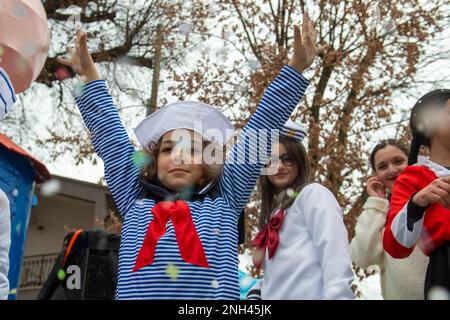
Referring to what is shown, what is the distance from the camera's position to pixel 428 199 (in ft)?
7.13

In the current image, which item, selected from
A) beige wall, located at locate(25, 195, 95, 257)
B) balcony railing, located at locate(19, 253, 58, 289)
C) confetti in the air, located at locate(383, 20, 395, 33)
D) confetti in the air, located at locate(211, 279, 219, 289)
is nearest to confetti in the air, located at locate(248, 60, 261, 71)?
confetti in the air, located at locate(383, 20, 395, 33)

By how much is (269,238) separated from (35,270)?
1300 centimetres

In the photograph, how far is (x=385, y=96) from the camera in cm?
829

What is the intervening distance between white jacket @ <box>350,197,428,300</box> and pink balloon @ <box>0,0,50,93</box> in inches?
72.4

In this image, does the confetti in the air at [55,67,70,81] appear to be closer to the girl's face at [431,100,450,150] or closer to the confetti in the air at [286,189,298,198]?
the confetti in the air at [286,189,298,198]

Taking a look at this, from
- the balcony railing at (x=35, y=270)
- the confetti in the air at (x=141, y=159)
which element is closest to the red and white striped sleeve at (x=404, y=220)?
the confetti in the air at (x=141, y=159)

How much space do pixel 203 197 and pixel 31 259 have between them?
13.3 m

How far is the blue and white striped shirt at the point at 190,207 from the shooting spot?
6.20 ft

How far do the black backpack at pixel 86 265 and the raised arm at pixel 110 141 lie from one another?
1325 mm

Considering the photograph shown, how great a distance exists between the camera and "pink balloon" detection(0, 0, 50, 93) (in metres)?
2.78

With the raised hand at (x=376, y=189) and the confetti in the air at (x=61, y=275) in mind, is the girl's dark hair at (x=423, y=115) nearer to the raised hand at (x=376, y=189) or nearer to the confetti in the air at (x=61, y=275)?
the raised hand at (x=376, y=189)

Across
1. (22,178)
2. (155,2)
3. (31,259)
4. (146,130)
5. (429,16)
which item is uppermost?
(155,2)
